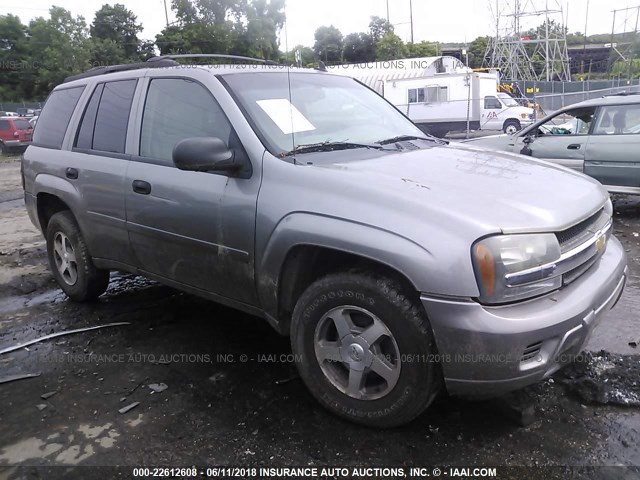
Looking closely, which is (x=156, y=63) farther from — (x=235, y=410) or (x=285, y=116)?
(x=235, y=410)

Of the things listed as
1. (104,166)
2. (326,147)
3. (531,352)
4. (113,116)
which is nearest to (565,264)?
(531,352)

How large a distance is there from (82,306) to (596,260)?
4013 millimetres

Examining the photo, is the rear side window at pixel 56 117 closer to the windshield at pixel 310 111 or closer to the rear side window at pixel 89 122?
the rear side window at pixel 89 122

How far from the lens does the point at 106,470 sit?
245 cm

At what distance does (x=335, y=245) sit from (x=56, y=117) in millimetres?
3312

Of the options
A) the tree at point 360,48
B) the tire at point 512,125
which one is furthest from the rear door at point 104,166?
the tree at point 360,48

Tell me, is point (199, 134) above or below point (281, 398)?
above

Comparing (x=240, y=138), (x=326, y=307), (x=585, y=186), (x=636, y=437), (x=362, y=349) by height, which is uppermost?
(x=240, y=138)

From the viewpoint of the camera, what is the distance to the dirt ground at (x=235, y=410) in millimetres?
2506

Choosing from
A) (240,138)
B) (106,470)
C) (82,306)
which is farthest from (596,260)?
(82,306)

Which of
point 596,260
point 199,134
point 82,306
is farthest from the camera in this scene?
point 82,306

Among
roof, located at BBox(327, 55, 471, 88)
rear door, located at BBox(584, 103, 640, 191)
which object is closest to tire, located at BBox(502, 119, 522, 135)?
roof, located at BBox(327, 55, 471, 88)

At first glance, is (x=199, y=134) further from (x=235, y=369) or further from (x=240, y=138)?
(x=235, y=369)

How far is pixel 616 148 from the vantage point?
23.6ft
